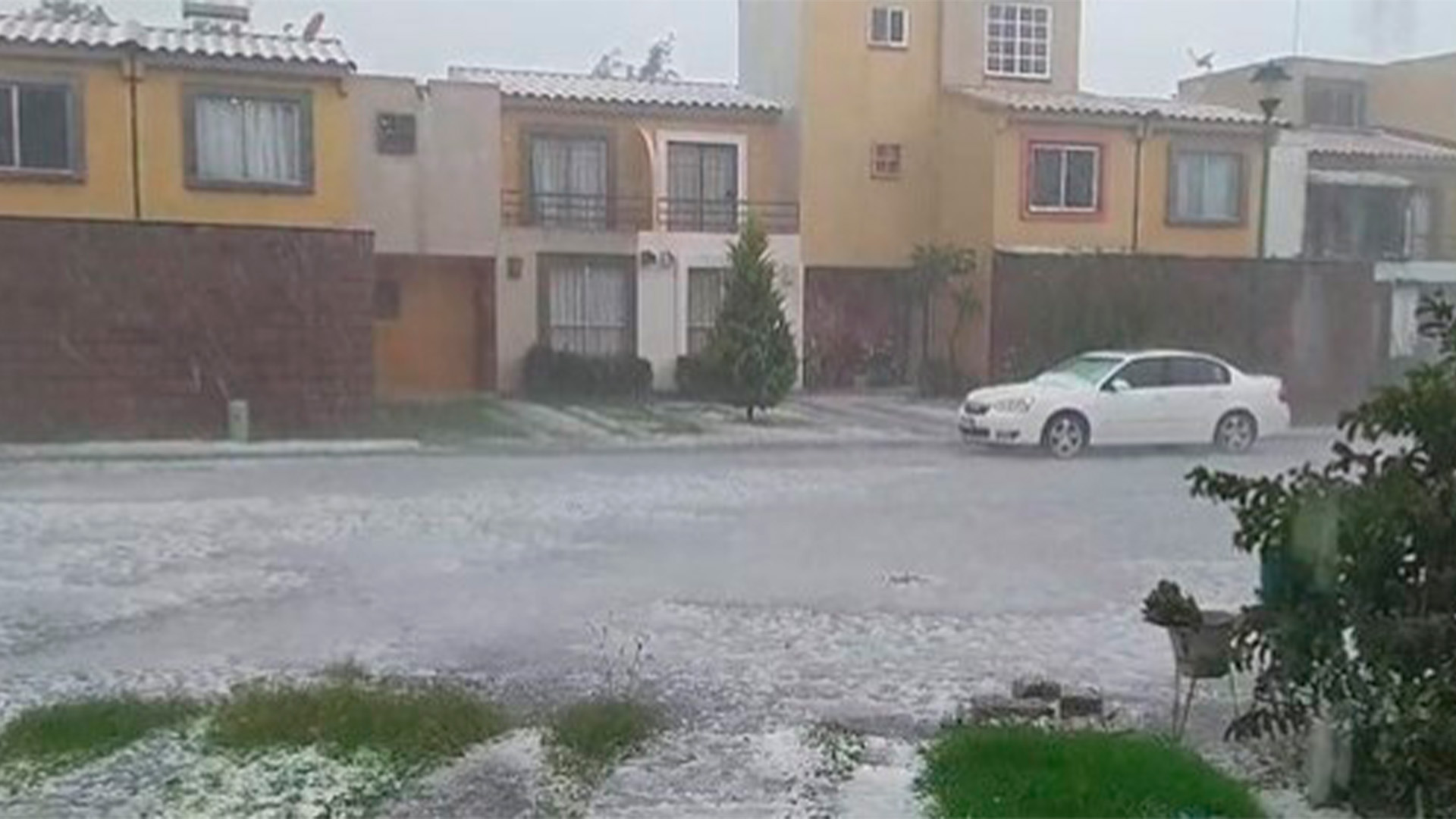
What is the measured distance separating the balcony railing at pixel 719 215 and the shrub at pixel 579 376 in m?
3.19

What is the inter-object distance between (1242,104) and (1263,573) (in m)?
37.5

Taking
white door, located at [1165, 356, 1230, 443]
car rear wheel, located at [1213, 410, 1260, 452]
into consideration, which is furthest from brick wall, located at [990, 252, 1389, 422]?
white door, located at [1165, 356, 1230, 443]

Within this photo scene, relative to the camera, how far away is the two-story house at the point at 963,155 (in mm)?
28109

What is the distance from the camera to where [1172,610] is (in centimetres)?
593

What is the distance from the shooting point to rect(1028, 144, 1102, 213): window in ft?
92.0

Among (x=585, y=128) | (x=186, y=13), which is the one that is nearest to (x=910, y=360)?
(x=585, y=128)

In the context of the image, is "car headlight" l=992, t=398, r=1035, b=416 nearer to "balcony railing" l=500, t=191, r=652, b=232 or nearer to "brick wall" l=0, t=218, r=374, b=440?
"brick wall" l=0, t=218, r=374, b=440

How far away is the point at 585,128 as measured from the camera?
2814 cm

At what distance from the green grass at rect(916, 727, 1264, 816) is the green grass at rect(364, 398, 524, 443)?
14.2 meters

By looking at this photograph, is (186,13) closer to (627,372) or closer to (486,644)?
(627,372)

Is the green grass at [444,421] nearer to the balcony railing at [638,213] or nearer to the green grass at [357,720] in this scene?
the balcony railing at [638,213]

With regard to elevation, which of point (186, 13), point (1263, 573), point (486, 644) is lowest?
point (486, 644)

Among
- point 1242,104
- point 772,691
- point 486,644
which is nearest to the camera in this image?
→ point 772,691

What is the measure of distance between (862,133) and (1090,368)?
36.9 feet
